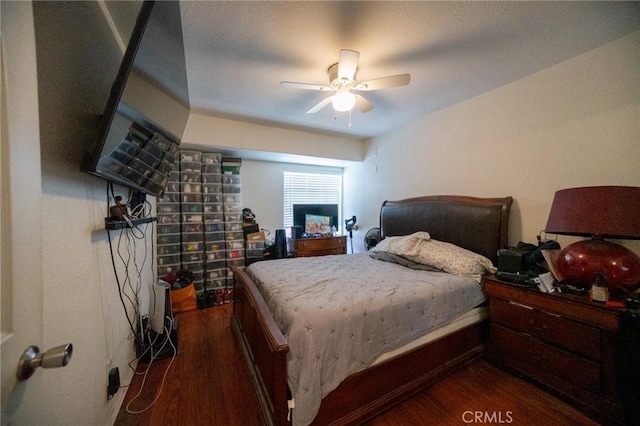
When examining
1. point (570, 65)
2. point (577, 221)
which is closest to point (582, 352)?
point (577, 221)

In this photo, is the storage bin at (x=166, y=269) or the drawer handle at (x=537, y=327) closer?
the drawer handle at (x=537, y=327)

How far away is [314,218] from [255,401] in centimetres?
283

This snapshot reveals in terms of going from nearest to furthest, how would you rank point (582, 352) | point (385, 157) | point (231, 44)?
point (582, 352), point (231, 44), point (385, 157)

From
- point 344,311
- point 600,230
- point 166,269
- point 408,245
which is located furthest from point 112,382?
point 600,230

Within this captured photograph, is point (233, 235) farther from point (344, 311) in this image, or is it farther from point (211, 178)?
point (344, 311)

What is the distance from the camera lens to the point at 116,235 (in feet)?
5.12

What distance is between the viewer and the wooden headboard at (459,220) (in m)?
2.19

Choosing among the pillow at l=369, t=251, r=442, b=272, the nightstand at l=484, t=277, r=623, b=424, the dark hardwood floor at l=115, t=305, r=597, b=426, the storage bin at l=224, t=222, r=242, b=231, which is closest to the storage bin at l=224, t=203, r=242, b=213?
the storage bin at l=224, t=222, r=242, b=231

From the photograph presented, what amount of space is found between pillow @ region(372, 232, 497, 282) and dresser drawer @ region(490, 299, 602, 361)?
285mm

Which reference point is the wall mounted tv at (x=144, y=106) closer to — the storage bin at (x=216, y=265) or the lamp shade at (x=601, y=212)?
the storage bin at (x=216, y=265)

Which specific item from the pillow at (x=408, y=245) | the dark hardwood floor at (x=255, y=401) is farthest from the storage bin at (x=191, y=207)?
the pillow at (x=408, y=245)

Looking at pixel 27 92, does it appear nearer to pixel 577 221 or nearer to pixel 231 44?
pixel 231 44

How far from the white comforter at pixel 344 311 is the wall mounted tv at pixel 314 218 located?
194 cm

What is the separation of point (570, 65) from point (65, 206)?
3.40 meters
